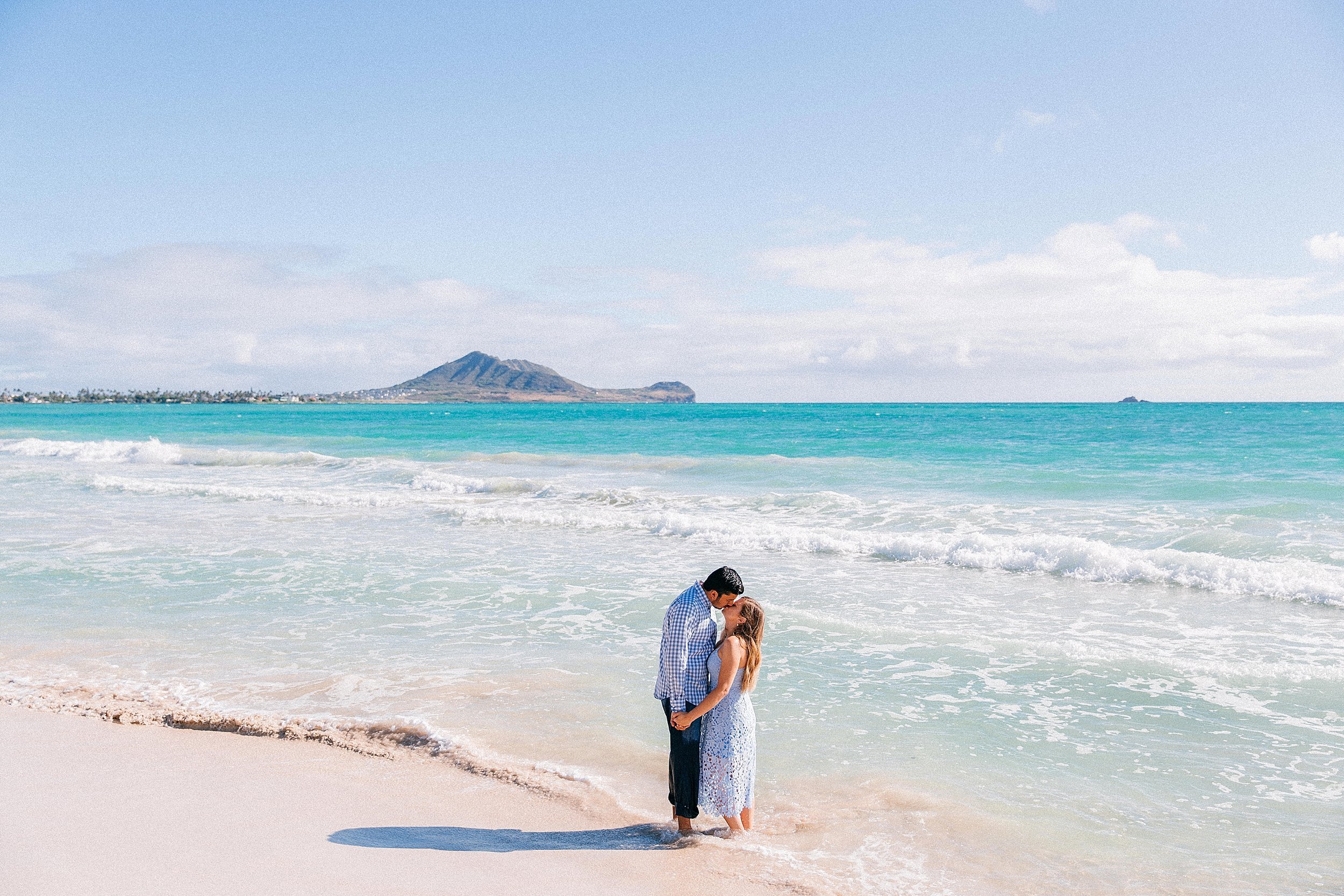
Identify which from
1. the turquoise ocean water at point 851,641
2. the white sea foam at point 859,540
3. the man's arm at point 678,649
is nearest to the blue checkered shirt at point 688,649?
the man's arm at point 678,649

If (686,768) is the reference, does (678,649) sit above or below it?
above

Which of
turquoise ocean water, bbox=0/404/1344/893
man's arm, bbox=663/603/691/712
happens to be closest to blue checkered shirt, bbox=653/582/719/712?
man's arm, bbox=663/603/691/712

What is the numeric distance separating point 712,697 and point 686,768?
526 mm

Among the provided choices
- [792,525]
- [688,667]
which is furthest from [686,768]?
[792,525]

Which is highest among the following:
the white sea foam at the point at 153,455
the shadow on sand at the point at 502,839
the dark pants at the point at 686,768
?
the white sea foam at the point at 153,455

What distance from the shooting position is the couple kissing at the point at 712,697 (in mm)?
4602

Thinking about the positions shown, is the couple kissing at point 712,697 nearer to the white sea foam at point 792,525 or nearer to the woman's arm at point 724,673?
the woman's arm at point 724,673

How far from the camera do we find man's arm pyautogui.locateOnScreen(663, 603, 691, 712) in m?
4.65

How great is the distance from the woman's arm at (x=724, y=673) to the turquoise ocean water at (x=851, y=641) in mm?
951

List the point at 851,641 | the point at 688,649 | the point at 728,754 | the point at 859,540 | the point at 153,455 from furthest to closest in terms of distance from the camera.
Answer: the point at 153,455
the point at 859,540
the point at 851,641
the point at 728,754
the point at 688,649

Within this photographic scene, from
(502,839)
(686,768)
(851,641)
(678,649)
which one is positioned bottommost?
(502,839)

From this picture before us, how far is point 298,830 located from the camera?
4.73 metres

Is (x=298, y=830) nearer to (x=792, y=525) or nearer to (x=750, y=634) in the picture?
(x=750, y=634)

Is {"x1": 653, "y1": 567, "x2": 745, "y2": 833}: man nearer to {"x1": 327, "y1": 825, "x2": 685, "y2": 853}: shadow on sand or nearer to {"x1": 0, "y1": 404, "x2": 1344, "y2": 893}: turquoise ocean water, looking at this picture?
{"x1": 327, "y1": 825, "x2": 685, "y2": 853}: shadow on sand
